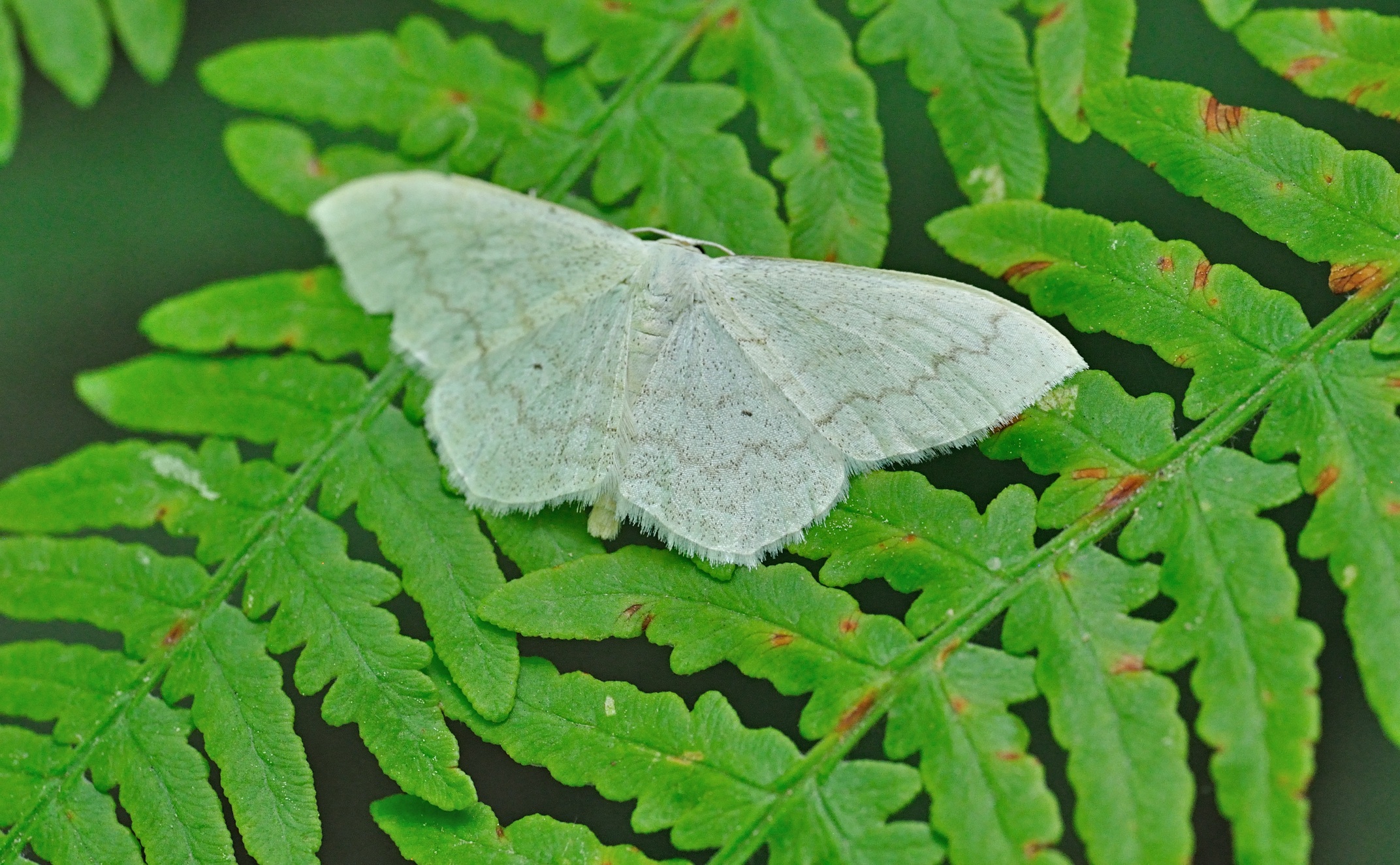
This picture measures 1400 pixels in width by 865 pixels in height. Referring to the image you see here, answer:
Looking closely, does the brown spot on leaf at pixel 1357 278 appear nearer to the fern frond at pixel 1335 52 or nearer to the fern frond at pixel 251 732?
the fern frond at pixel 1335 52

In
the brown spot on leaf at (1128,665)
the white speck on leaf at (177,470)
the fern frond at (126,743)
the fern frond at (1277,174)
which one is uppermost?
the fern frond at (1277,174)

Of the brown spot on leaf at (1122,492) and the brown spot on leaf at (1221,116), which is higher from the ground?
the brown spot on leaf at (1221,116)

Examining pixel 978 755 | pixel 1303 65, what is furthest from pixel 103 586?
pixel 1303 65

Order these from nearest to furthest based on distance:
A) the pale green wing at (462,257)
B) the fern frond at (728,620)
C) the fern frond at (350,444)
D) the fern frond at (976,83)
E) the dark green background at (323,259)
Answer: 1. the fern frond at (728,620)
2. the pale green wing at (462,257)
3. the fern frond at (350,444)
4. the fern frond at (976,83)
5. the dark green background at (323,259)

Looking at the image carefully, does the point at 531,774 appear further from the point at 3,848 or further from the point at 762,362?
the point at 762,362

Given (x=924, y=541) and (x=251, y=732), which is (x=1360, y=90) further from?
(x=251, y=732)

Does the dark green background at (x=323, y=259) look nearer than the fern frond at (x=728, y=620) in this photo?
No

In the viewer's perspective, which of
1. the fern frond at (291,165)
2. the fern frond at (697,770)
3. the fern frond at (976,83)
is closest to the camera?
the fern frond at (697,770)

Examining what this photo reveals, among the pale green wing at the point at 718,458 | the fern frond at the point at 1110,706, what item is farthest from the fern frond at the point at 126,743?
the fern frond at the point at 1110,706
